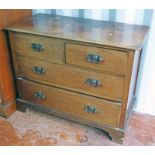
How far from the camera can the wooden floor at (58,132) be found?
5.54 feet

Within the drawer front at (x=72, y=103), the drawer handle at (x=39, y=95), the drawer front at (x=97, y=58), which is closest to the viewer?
the drawer front at (x=97, y=58)

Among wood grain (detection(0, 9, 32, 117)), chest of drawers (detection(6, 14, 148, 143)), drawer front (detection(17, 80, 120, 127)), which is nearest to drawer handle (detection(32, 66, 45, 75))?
chest of drawers (detection(6, 14, 148, 143))

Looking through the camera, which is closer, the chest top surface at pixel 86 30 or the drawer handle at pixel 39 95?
the chest top surface at pixel 86 30

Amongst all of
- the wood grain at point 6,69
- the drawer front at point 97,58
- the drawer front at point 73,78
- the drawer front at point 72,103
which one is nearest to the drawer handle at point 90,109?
the drawer front at point 72,103

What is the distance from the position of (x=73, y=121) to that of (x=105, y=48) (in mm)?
733

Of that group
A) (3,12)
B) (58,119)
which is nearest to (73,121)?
(58,119)

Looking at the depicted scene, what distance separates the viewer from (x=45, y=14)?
196 centimetres

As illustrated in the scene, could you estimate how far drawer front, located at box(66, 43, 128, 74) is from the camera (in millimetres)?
1394

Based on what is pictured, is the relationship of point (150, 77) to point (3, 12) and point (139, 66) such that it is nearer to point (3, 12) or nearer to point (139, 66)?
point (139, 66)

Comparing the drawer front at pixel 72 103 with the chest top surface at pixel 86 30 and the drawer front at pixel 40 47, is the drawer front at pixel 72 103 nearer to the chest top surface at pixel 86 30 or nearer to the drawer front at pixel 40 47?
the drawer front at pixel 40 47

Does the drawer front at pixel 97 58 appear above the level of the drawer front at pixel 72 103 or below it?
above

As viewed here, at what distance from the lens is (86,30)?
1576 millimetres

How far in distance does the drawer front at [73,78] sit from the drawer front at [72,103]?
0.05 metres

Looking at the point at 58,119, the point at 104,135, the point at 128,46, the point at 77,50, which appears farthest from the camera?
the point at 58,119
